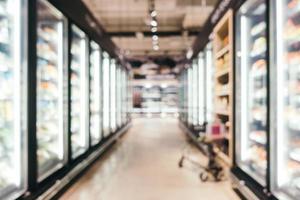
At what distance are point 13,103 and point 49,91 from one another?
1.11 metres

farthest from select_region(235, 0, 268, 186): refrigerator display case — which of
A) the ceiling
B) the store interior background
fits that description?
the ceiling

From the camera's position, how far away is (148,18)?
1145cm

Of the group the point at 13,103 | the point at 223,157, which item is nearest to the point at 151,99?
the point at 223,157

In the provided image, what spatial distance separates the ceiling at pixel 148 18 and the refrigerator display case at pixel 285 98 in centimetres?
604

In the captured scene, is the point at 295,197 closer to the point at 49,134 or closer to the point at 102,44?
the point at 49,134

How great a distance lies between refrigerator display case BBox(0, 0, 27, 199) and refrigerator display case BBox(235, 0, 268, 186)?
2450 millimetres

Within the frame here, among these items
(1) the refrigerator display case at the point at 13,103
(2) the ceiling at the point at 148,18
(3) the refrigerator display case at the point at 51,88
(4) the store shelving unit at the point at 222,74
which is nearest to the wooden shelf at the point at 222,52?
(4) the store shelving unit at the point at 222,74

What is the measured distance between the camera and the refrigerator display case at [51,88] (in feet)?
12.8

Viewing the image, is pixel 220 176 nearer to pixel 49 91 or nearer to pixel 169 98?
pixel 49 91

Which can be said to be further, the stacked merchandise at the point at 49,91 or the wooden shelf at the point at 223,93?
the wooden shelf at the point at 223,93

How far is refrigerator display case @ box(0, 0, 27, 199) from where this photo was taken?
9.96 feet

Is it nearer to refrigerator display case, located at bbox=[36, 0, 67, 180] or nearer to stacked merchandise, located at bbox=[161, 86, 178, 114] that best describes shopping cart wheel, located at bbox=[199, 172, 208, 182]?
refrigerator display case, located at bbox=[36, 0, 67, 180]

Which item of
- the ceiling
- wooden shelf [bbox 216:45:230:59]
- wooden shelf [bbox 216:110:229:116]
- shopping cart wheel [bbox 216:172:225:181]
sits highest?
the ceiling

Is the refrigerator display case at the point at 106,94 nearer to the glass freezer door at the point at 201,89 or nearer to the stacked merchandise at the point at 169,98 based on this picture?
the glass freezer door at the point at 201,89
